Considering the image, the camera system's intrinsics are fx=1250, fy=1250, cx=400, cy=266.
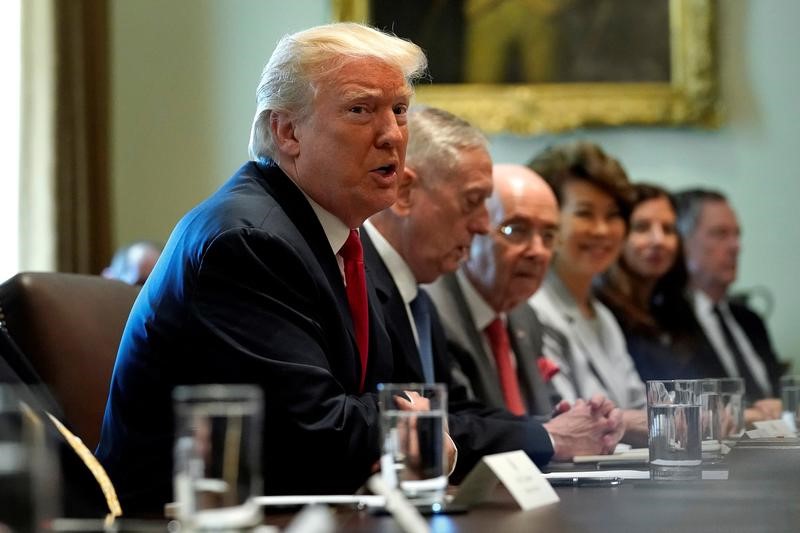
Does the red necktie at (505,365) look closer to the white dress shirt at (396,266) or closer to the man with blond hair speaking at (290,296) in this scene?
the white dress shirt at (396,266)

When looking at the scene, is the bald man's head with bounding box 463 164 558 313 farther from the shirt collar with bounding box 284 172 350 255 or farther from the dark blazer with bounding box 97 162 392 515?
the dark blazer with bounding box 97 162 392 515

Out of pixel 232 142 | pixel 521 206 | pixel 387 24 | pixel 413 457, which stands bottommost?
pixel 413 457

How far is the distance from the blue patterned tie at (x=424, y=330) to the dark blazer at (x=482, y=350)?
0.21 meters

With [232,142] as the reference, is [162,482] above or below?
below

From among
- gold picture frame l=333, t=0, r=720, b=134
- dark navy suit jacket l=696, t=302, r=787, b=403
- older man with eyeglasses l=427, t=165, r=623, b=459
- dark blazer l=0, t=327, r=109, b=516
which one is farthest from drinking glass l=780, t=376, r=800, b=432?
gold picture frame l=333, t=0, r=720, b=134

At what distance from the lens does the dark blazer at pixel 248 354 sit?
2.11 m

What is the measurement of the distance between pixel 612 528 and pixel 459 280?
2.45m

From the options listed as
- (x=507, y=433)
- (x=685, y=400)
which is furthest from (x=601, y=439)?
(x=685, y=400)

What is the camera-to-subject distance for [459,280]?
3.91m

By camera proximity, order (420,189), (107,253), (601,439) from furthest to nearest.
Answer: (107,253) < (420,189) < (601,439)

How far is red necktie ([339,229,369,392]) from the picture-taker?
2500 millimetres

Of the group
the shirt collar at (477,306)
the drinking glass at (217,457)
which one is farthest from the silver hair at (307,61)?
the drinking glass at (217,457)

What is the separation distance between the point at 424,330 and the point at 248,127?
4019mm

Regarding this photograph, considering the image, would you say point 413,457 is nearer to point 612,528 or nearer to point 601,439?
point 612,528
